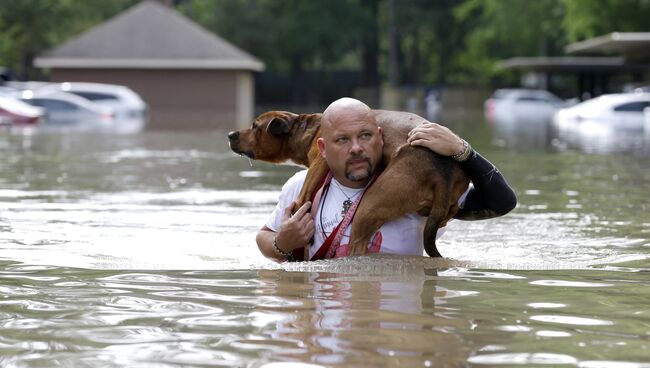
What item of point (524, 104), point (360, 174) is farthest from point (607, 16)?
point (360, 174)

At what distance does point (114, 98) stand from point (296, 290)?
49.6 m

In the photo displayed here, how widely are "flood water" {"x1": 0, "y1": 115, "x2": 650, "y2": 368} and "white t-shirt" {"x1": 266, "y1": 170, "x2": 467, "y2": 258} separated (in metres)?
0.08

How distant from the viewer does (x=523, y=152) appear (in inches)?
1046

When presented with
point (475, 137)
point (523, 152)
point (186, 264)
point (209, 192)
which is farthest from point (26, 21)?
point (186, 264)

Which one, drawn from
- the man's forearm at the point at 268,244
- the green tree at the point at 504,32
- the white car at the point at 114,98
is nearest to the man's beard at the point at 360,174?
the man's forearm at the point at 268,244

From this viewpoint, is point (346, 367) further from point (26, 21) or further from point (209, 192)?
point (26, 21)

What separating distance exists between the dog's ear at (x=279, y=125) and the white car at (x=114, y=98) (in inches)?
1805

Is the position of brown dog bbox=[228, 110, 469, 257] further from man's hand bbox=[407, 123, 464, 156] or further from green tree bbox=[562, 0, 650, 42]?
green tree bbox=[562, 0, 650, 42]

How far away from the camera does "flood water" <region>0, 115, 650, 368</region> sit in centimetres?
548

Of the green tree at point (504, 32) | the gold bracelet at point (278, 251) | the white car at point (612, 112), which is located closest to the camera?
the gold bracelet at point (278, 251)

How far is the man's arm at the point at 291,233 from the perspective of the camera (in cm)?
782

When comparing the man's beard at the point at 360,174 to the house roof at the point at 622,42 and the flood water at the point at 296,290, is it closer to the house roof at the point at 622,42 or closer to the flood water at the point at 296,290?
the flood water at the point at 296,290

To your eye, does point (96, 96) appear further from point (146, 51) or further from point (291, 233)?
point (291, 233)

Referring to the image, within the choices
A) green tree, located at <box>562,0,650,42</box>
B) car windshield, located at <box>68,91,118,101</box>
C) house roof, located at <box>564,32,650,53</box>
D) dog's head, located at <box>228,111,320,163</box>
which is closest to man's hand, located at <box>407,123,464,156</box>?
dog's head, located at <box>228,111,320,163</box>
